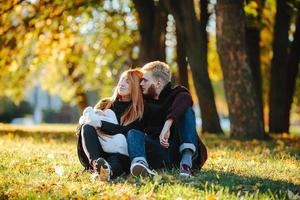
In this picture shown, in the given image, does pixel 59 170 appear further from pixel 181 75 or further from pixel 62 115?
pixel 62 115

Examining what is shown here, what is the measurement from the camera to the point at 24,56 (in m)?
20.0

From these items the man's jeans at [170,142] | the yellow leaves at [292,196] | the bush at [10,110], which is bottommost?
the bush at [10,110]

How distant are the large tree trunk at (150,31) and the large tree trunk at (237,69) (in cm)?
478

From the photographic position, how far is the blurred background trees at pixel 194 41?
13.3 meters

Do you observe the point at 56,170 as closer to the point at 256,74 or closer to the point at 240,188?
the point at 240,188

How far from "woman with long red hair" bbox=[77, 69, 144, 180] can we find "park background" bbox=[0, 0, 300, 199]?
29 centimetres

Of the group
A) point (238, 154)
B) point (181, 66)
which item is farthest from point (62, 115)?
Answer: point (238, 154)

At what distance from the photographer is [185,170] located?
6477 mm

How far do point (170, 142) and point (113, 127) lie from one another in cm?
72

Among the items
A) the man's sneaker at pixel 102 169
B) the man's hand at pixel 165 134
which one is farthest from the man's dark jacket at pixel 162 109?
the man's sneaker at pixel 102 169

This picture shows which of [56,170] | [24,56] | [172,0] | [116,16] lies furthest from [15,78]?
[56,170]

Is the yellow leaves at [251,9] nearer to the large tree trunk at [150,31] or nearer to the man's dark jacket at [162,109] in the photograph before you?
the large tree trunk at [150,31]

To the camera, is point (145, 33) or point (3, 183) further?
point (145, 33)

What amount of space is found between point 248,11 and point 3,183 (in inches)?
481
